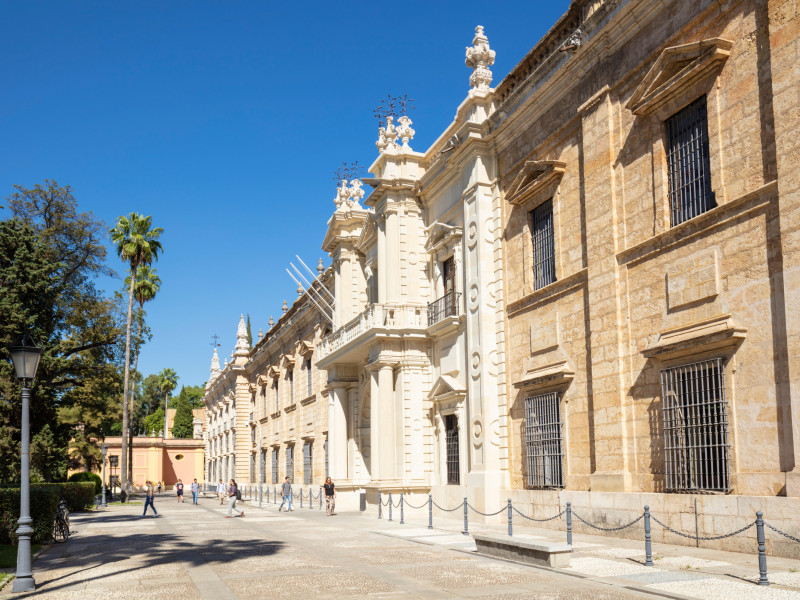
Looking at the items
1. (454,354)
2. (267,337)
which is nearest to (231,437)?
(267,337)

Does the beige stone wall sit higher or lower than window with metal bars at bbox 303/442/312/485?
higher

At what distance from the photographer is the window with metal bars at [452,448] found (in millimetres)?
25172

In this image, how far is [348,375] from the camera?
107 ft

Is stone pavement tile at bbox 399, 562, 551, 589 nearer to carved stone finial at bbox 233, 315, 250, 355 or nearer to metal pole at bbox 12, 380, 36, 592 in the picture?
metal pole at bbox 12, 380, 36, 592

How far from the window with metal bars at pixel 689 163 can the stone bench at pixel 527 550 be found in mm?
6901

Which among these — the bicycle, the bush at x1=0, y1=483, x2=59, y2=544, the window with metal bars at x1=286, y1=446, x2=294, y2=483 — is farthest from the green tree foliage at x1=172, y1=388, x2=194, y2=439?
the bush at x1=0, y1=483, x2=59, y2=544

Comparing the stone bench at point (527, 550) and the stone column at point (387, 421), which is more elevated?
the stone column at point (387, 421)

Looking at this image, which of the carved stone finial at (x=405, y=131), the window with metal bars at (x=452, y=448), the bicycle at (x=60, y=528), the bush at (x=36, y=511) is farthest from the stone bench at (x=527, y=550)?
the carved stone finial at (x=405, y=131)

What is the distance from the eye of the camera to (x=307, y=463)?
139 ft

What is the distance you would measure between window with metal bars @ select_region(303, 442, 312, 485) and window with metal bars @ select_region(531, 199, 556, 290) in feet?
79.2

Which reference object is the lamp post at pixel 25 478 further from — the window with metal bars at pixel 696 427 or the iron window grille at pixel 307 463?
the iron window grille at pixel 307 463

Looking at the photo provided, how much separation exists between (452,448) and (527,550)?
40.7 ft

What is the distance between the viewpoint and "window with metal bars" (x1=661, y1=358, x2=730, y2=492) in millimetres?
13938

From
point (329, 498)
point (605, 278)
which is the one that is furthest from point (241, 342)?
point (605, 278)
